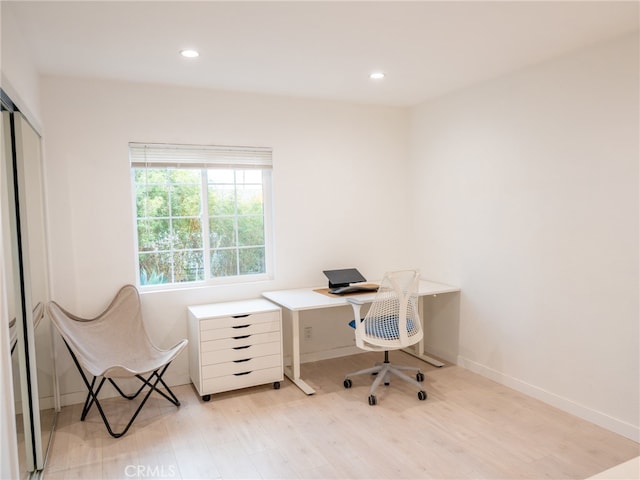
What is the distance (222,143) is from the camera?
12.7 ft

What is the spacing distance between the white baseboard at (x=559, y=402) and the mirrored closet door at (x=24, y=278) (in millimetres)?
3188

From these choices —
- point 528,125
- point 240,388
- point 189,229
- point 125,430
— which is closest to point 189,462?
point 125,430

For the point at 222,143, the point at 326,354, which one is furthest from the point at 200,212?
the point at 326,354

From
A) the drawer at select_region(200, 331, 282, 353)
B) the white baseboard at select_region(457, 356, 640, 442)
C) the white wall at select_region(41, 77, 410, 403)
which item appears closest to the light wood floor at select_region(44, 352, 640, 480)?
the white baseboard at select_region(457, 356, 640, 442)

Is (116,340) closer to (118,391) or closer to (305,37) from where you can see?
(118,391)

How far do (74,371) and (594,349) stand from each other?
3643mm

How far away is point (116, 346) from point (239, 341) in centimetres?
88

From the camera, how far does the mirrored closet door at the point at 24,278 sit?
2.20 m

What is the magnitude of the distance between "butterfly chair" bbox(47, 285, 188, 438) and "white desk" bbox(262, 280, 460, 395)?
83cm

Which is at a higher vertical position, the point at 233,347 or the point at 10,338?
the point at 10,338

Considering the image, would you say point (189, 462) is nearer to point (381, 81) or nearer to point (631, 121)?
point (381, 81)

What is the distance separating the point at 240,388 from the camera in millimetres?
3629

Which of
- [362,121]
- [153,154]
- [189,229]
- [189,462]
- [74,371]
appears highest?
[362,121]

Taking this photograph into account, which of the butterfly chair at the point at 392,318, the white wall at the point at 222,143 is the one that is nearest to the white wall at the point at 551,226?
the white wall at the point at 222,143
